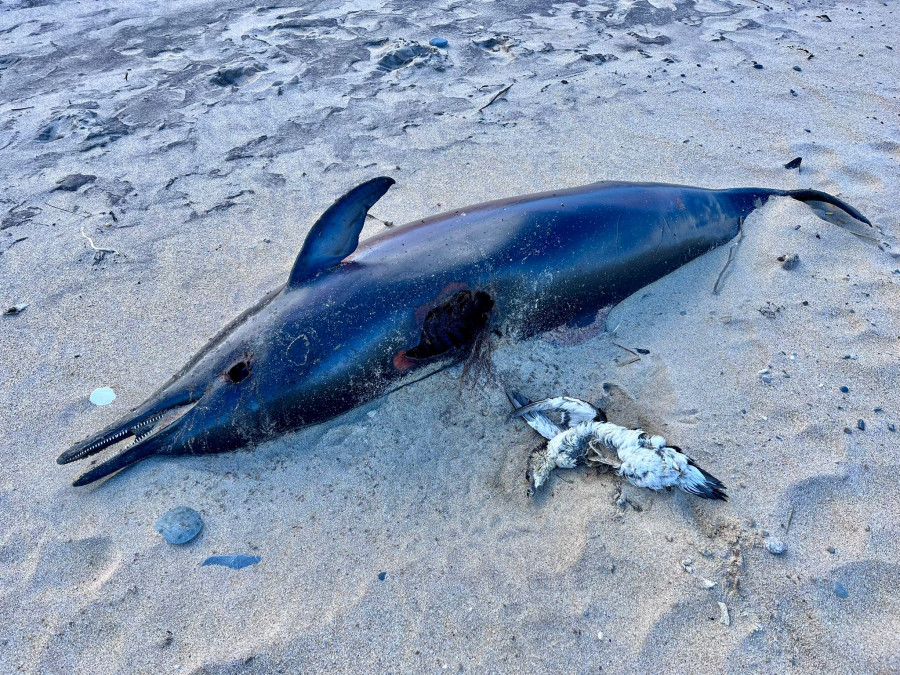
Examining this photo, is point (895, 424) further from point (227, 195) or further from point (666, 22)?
point (666, 22)

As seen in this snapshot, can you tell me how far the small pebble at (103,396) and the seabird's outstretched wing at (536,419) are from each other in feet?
8.37

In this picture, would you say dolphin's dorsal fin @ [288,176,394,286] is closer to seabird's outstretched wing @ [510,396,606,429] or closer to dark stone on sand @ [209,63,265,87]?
seabird's outstretched wing @ [510,396,606,429]

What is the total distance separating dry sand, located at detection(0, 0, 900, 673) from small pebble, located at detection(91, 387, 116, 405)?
6cm

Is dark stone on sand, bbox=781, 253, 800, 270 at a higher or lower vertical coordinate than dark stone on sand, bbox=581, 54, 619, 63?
lower

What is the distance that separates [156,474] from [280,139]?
393 cm

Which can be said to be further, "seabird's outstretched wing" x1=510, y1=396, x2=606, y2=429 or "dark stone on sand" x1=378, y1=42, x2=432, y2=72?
"dark stone on sand" x1=378, y1=42, x2=432, y2=72

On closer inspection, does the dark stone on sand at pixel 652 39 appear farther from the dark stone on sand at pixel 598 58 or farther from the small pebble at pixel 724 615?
the small pebble at pixel 724 615

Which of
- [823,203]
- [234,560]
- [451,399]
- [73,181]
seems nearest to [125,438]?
[234,560]

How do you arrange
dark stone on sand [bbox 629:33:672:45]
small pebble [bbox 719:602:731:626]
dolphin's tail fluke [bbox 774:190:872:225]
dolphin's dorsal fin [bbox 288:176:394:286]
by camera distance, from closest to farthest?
small pebble [bbox 719:602:731:626] < dolphin's dorsal fin [bbox 288:176:394:286] < dolphin's tail fluke [bbox 774:190:872:225] < dark stone on sand [bbox 629:33:672:45]

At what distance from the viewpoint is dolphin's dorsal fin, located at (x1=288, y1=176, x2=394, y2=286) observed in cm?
328

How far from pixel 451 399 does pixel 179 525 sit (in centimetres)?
167

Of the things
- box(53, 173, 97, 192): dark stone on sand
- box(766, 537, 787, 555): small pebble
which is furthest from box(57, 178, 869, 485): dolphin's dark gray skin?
box(53, 173, 97, 192): dark stone on sand

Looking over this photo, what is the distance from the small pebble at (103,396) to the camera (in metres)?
3.56

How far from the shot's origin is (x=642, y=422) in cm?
333
